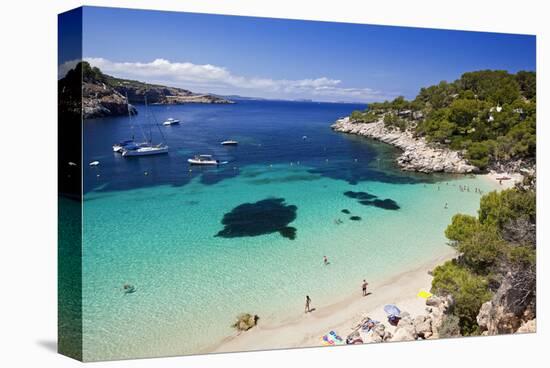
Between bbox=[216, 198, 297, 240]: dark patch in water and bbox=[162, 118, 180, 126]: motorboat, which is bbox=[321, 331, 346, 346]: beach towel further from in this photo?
bbox=[162, 118, 180, 126]: motorboat

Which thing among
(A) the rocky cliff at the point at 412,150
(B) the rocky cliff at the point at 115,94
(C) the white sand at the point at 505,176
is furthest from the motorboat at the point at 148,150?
(C) the white sand at the point at 505,176

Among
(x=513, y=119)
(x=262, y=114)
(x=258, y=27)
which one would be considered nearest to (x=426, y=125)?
(x=513, y=119)

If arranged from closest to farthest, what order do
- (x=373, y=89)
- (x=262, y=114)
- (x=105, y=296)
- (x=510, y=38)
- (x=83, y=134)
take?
(x=83, y=134), (x=105, y=296), (x=510, y=38), (x=373, y=89), (x=262, y=114)

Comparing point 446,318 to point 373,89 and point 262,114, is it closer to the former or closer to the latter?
point 373,89

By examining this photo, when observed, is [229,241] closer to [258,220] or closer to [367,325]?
[258,220]

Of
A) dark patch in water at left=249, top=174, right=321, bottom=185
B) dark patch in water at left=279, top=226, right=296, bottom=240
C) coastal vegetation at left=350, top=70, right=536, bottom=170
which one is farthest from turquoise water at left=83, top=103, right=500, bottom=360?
coastal vegetation at left=350, top=70, right=536, bottom=170

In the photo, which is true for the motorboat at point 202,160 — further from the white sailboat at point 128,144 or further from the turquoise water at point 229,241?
the white sailboat at point 128,144
